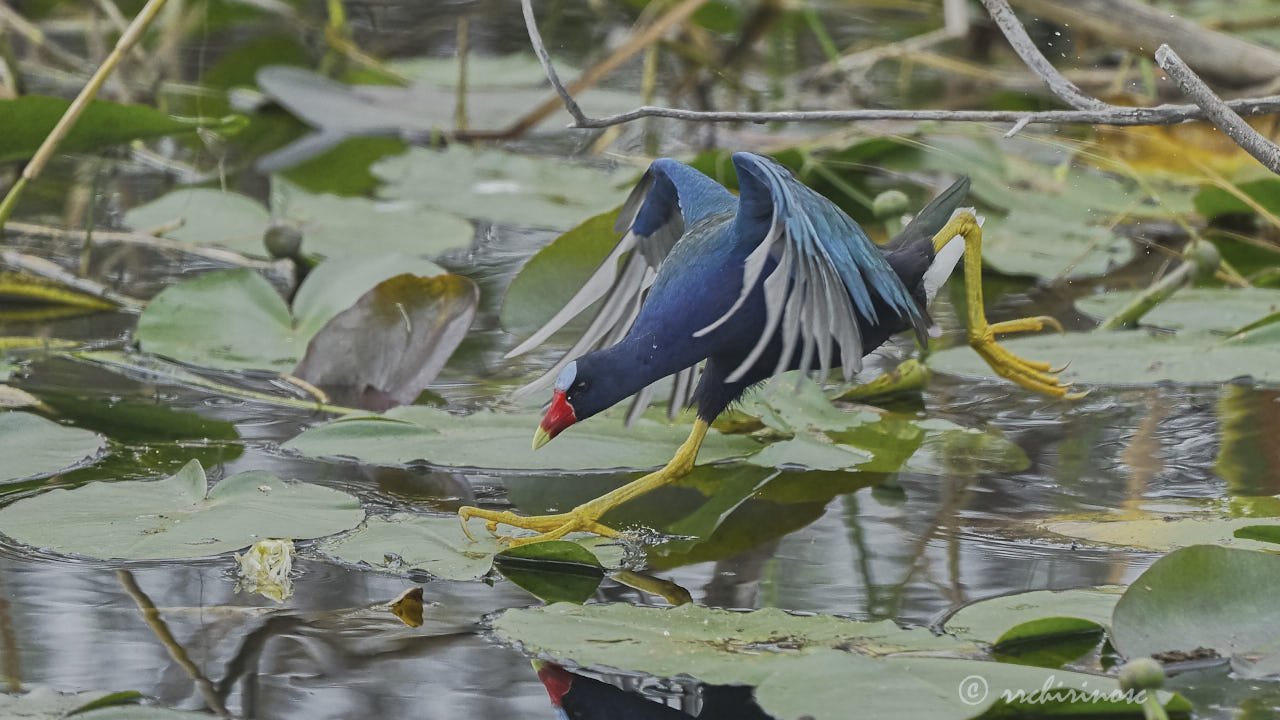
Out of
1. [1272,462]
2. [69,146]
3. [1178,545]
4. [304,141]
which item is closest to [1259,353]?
[1272,462]

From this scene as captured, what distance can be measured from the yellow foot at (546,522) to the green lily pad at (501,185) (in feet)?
5.02

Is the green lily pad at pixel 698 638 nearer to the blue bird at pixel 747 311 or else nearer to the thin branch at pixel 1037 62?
the blue bird at pixel 747 311

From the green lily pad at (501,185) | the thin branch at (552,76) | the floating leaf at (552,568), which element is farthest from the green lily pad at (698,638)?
the green lily pad at (501,185)

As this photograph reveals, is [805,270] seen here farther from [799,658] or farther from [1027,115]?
[799,658]

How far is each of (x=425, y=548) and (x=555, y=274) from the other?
0.93 m

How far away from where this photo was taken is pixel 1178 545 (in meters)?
1.60

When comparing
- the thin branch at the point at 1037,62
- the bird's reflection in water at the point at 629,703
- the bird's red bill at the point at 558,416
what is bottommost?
the bird's reflection in water at the point at 629,703

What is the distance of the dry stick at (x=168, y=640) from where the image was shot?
1.28 metres

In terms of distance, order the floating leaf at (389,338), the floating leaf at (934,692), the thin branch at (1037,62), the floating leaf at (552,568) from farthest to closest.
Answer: the floating leaf at (389,338) < the thin branch at (1037,62) < the floating leaf at (552,568) < the floating leaf at (934,692)

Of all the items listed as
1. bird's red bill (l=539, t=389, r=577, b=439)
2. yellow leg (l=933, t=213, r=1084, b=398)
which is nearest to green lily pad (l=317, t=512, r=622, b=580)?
bird's red bill (l=539, t=389, r=577, b=439)

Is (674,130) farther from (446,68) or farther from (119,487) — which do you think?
(119,487)

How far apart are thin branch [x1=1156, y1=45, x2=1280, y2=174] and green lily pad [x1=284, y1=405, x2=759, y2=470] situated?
72cm

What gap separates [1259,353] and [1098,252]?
800mm

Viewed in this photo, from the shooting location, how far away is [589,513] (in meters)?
1.74
